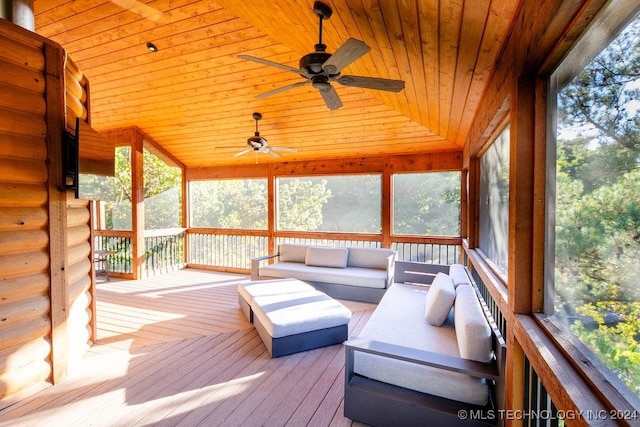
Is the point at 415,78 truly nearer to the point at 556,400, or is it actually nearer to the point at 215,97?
the point at 556,400

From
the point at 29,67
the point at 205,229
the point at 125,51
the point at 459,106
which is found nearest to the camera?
the point at 29,67

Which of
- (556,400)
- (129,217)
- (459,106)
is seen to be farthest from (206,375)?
(129,217)

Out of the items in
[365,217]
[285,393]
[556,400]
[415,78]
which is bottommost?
[285,393]

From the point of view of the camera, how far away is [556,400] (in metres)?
1.13

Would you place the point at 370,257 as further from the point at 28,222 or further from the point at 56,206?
the point at 28,222

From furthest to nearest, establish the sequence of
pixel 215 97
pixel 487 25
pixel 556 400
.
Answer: pixel 215 97
pixel 487 25
pixel 556 400

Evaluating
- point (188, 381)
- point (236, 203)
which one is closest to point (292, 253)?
point (188, 381)

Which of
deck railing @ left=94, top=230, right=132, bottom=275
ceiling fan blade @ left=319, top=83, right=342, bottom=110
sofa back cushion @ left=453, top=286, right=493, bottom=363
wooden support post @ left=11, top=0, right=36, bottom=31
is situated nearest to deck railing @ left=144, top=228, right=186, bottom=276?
deck railing @ left=94, top=230, right=132, bottom=275

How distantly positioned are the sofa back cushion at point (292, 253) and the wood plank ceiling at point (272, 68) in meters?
2.07

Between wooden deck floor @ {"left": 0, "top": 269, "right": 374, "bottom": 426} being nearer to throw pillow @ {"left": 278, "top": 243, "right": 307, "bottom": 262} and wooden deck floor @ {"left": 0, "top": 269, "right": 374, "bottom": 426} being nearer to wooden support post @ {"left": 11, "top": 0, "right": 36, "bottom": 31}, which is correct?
throw pillow @ {"left": 278, "top": 243, "right": 307, "bottom": 262}

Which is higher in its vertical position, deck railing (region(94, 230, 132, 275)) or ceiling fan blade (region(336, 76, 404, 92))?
ceiling fan blade (region(336, 76, 404, 92))

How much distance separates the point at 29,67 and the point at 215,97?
2903 mm

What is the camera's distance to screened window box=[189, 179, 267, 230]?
9.15 m

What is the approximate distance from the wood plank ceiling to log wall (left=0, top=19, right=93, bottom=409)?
5.69ft
